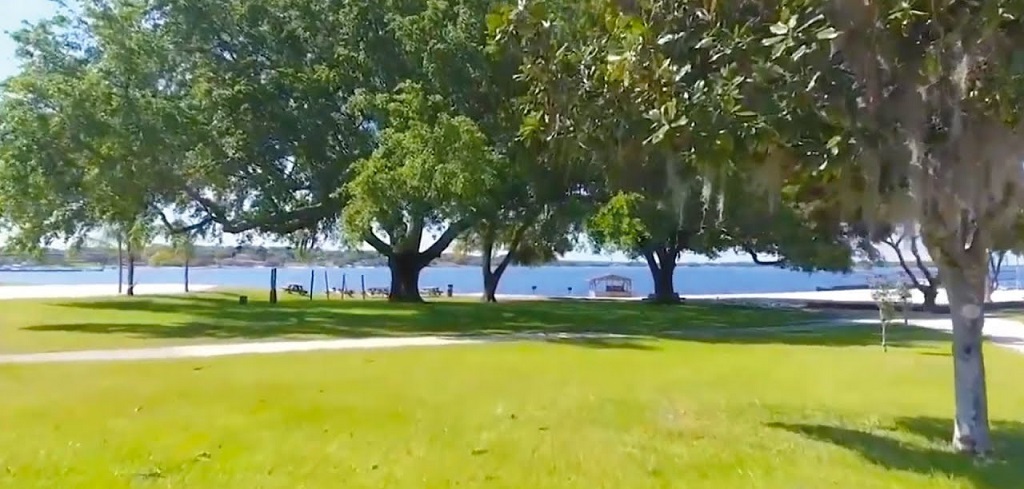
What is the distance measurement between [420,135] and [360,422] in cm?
1231

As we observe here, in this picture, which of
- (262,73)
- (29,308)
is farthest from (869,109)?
(29,308)

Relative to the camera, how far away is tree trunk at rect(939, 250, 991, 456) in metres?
7.91

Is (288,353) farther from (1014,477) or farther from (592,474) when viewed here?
(1014,477)

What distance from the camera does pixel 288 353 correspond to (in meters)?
15.6

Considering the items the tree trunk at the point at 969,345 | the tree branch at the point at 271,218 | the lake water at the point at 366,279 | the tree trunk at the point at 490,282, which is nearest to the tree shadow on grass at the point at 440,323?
the tree branch at the point at 271,218

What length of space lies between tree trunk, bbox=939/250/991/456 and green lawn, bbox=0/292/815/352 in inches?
509

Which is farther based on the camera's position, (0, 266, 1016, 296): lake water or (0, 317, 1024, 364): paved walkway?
(0, 266, 1016, 296): lake water

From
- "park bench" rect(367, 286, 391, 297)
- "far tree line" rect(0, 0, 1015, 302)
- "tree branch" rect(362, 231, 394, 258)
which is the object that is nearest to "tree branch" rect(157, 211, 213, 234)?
"far tree line" rect(0, 0, 1015, 302)

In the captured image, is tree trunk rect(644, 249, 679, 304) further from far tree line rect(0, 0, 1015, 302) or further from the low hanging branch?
far tree line rect(0, 0, 1015, 302)

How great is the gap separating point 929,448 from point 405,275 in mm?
26405

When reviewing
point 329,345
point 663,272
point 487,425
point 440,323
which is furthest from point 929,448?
point 663,272

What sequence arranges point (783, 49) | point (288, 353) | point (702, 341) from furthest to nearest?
1. point (702, 341)
2. point (288, 353)
3. point (783, 49)

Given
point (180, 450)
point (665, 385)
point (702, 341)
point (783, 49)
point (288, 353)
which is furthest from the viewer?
point (702, 341)

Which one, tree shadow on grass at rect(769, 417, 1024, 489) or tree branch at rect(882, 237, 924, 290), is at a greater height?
tree branch at rect(882, 237, 924, 290)
